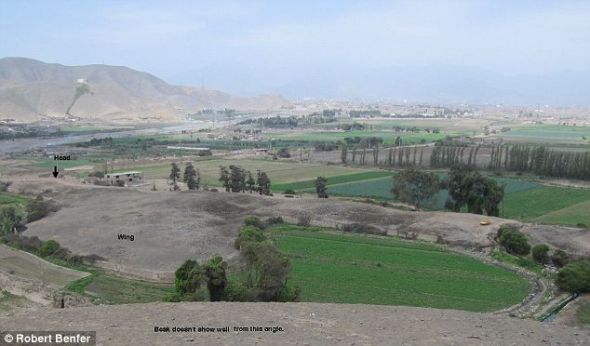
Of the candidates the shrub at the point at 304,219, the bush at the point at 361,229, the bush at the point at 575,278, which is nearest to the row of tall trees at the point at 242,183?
the shrub at the point at 304,219

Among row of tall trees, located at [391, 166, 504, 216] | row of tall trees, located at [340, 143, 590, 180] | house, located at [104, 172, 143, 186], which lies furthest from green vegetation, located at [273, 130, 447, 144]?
row of tall trees, located at [391, 166, 504, 216]

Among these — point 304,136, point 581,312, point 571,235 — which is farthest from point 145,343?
point 304,136

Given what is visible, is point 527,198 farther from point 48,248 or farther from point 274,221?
point 48,248

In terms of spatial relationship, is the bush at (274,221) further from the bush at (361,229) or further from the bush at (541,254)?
the bush at (541,254)

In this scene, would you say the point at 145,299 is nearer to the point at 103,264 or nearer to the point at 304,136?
the point at 103,264

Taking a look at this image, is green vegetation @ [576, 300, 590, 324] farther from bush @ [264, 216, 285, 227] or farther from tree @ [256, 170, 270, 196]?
tree @ [256, 170, 270, 196]

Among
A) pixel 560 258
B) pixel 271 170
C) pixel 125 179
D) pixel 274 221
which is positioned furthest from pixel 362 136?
pixel 560 258
